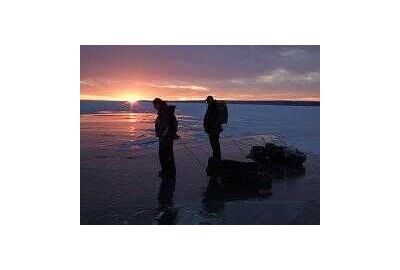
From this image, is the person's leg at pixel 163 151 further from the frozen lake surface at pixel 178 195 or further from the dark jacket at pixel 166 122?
the frozen lake surface at pixel 178 195

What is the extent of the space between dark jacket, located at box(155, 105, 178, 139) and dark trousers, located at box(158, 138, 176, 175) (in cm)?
12

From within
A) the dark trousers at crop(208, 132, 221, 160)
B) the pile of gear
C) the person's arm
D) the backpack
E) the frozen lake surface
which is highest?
the backpack

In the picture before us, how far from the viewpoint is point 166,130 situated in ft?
29.0

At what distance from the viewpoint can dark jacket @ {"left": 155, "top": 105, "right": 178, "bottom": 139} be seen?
877 centimetres

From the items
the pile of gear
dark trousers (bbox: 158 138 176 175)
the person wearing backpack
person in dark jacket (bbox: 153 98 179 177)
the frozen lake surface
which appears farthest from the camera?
the pile of gear

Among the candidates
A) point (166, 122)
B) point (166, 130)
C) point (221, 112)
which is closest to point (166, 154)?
point (166, 130)

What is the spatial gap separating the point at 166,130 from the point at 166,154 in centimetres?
48

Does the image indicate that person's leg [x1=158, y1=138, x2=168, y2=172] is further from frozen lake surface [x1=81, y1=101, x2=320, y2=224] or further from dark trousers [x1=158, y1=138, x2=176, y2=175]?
frozen lake surface [x1=81, y1=101, x2=320, y2=224]

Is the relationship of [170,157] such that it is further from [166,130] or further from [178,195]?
[178,195]

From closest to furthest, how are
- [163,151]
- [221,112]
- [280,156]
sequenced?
[163,151], [221,112], [280,156]

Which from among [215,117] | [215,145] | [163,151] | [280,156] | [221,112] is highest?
[221,112]

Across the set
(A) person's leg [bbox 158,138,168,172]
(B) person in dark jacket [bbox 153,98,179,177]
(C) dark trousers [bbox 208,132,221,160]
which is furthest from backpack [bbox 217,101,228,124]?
(A) person's leg [bbox 158,138,168,172]

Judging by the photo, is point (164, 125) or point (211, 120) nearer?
point (164, 125)
